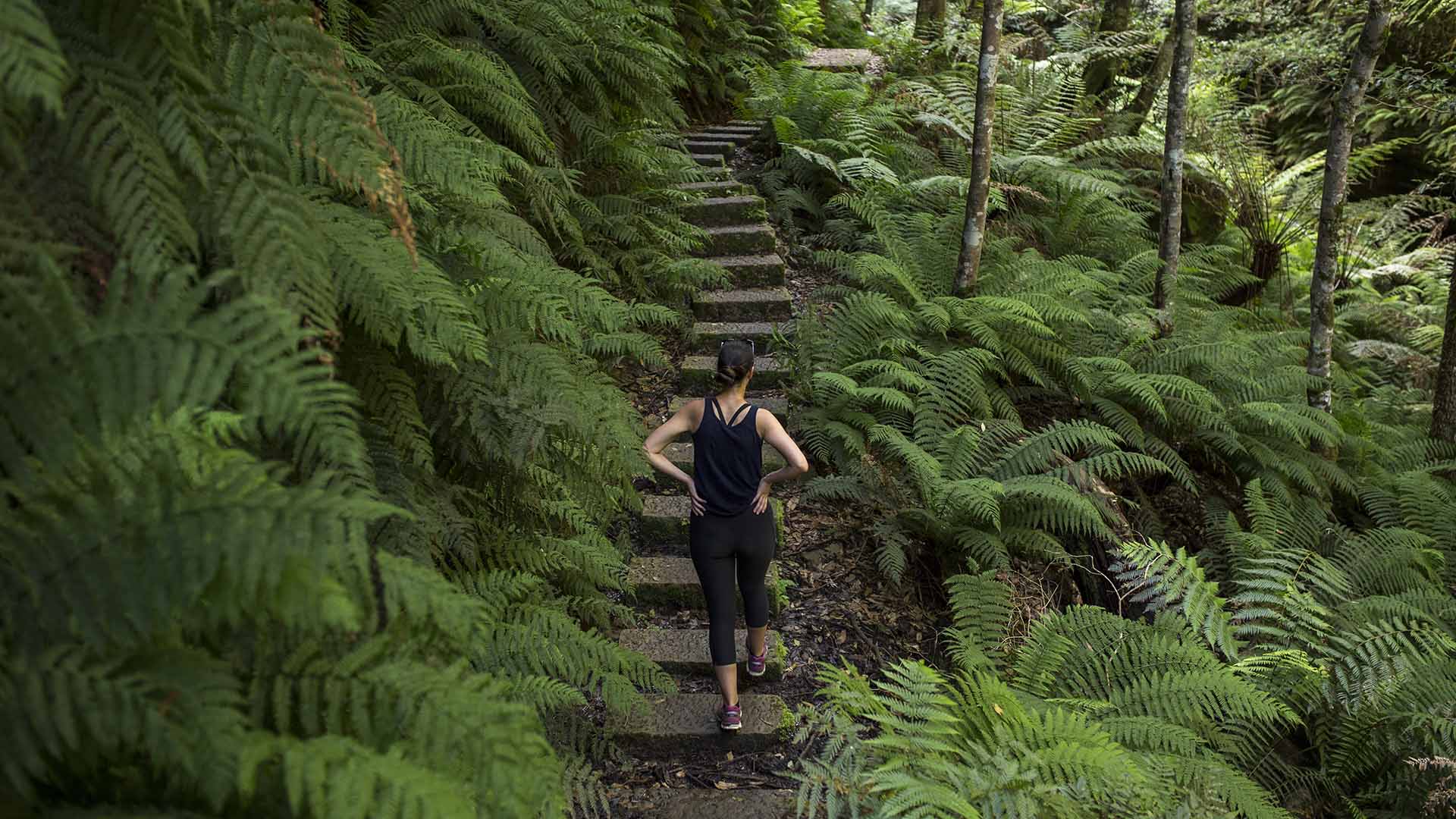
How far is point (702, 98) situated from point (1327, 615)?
310 inches

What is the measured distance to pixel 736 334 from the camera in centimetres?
620

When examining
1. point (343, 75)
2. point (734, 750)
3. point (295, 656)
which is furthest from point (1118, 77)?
point (295, 656)

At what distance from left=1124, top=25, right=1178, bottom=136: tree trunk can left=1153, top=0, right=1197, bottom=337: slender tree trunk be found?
385cm

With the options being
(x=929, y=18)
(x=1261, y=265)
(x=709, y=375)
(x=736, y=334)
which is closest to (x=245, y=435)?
(x=709, y=375)

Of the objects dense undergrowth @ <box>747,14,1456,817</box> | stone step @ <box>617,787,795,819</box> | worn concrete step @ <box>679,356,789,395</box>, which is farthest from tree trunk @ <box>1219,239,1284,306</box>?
stone step @ <box>617,787,795,819</box>

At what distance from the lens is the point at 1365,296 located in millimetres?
10664

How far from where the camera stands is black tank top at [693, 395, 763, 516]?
338 centimetres

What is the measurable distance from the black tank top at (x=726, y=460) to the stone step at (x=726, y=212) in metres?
4.37

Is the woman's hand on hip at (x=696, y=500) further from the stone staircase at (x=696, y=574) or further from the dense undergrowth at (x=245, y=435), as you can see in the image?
the stone staircase at (x=696, y=574)

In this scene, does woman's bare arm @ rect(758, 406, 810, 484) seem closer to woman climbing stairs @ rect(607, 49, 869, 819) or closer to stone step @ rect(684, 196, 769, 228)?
woman climbing stairs @ rect(607, 49, 869, 819)

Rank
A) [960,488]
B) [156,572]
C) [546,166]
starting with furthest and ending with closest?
Result: [546,166] → [960,488] → [156,572]

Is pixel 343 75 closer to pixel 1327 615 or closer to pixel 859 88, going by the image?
pixel 1327 615

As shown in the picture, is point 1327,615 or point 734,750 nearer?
point 734,750

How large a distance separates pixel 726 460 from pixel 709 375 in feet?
8.08
